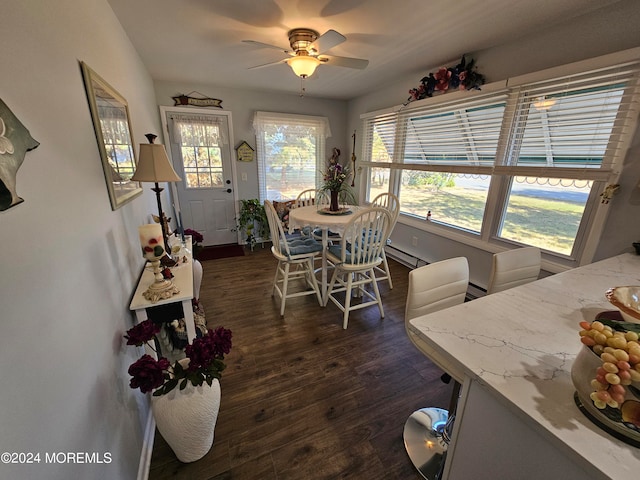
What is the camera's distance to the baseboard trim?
121cm

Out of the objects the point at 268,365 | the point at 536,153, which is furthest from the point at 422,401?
the point at 536,153

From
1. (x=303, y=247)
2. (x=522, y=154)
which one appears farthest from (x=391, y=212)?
(x=522, y=154)

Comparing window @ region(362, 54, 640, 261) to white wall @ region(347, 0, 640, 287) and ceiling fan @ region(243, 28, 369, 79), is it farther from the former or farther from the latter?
ceiling fan @ region(243, 28, 369, 79)

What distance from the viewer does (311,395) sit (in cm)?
164

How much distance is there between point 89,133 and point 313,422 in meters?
1.81

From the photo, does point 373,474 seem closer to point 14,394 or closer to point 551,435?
point 551,435

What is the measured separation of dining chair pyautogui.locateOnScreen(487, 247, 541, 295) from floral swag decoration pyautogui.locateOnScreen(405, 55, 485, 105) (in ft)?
5.84

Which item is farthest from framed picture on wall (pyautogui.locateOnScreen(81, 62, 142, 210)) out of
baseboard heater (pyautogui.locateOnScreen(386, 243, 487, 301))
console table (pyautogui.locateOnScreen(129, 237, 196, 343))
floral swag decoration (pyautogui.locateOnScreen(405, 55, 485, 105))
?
baseboard heater (pyautogui.locateOnScreen(386, 243, 487, 301))

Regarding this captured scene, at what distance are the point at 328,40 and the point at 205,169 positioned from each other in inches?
114

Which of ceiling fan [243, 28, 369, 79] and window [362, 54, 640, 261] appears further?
ceiling fan [243, 28, 369, 79]

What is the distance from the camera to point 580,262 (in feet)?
6.32

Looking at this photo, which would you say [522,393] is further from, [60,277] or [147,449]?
[147,449]

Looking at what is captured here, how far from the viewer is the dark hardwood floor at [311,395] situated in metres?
1.28

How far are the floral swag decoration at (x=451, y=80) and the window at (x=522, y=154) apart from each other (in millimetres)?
83
